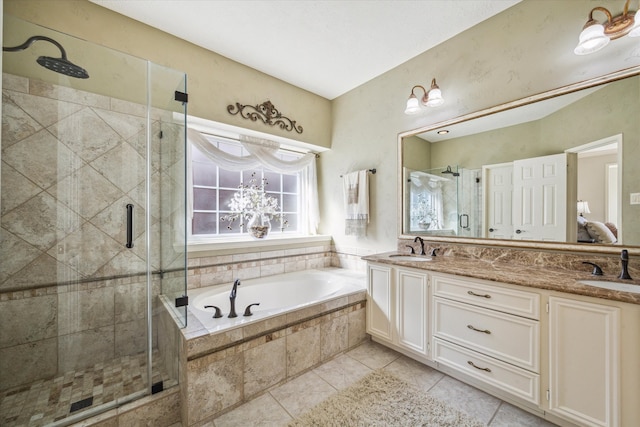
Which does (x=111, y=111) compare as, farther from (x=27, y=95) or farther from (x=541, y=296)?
(x=541, y=296)

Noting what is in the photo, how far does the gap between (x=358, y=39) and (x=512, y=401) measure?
2.90m

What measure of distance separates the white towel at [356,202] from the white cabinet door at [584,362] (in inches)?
70.0

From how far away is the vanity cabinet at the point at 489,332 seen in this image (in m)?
1.48

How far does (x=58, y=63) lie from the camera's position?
1771mm

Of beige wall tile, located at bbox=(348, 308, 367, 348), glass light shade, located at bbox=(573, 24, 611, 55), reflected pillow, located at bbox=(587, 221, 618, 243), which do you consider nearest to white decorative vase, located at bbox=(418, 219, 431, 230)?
beige wall tile, located at bbox=(348, 308, 367, 348)

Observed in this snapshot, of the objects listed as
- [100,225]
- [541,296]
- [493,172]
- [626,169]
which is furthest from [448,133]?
[100,225]

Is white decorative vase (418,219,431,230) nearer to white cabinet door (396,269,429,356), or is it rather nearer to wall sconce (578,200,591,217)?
white cabinet door (396,269,429,356)

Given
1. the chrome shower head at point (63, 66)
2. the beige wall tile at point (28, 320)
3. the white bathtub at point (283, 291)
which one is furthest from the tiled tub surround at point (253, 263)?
the chrome shower head at point (63, 66)

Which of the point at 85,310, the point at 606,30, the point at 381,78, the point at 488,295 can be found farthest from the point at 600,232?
the point at 85,310

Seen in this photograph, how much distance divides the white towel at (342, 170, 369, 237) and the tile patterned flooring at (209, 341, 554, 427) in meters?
1.29

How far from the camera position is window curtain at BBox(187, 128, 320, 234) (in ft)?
8.41

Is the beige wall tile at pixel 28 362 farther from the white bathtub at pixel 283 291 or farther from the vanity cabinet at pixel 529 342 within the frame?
the vanity cabinet at pixel 529 342

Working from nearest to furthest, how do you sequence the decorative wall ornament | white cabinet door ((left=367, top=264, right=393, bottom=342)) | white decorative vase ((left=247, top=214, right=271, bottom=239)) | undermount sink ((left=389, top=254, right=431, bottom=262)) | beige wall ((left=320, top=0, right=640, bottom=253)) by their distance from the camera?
beige wall ((left=320, top=0, right=640, bottom=253)) → white cabinet door ((left=367, top=264, right=393, bottom=342)) → undermount sink ((left=389, top=254, right=431, bottom=262)) → the decorative wall ornament → white decorative vase ((left=247, top=214, right=271, bottom=239))

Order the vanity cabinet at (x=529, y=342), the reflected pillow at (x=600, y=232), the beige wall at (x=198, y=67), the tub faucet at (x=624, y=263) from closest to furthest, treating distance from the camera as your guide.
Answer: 1. the vanity cabinet at (x=529, y=342)
2. the tub faucet at (x=624, y=263)
3. the reflected pillow at (x=600, y=232)
4. the beige wall at (x=198, y=67)
